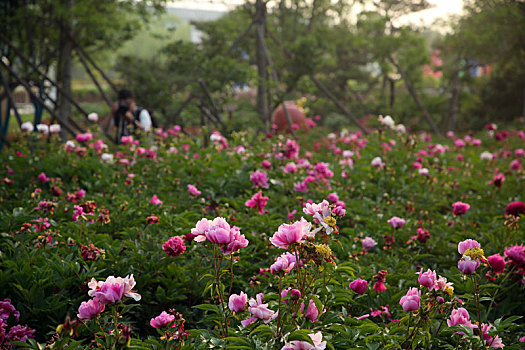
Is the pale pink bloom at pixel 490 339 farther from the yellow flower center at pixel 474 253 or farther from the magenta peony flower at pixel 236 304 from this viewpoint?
the magenta peony flower at pixel 236 304

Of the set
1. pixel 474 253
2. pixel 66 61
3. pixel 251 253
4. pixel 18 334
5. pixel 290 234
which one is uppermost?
pixel 66 61

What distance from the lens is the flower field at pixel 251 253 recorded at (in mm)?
1577

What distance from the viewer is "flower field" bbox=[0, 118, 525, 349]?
158 centimetres

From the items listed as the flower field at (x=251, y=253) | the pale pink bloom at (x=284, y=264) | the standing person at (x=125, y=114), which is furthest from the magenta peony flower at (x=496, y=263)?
the standing person at (x=125, y=114)

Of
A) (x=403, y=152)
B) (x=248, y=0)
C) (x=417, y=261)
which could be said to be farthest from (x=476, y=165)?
(x=248, y=0)

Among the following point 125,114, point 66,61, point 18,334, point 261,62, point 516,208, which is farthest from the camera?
point 66,61

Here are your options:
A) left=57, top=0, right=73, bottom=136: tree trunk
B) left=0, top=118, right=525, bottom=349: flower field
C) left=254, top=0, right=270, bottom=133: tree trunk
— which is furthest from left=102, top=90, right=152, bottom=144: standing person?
left=57, top=0, right=73, bottom=136: tree trunk

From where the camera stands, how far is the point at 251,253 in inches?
111

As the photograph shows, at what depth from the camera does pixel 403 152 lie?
507cm

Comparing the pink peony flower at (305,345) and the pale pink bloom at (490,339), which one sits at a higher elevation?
the pink peony flower at (305,345)

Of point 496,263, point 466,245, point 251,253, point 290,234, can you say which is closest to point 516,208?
point 496,263

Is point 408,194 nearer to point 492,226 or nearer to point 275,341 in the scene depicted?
point 492,226

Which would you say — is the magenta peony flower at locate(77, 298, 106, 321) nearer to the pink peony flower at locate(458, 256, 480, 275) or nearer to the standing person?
the pink peony flower at locate(458, 256, 480, 275)

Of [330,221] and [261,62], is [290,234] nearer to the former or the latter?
[330,221]
